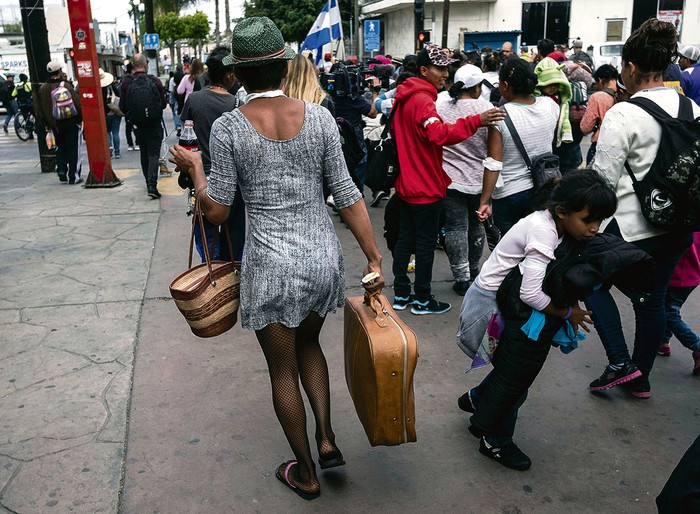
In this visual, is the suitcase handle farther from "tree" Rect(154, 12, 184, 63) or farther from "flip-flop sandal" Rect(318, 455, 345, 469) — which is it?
"tree" Rect(154, 12, 184, 63)

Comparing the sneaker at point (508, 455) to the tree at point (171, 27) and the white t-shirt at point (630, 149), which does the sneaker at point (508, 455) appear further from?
the tree at point (171, 27)

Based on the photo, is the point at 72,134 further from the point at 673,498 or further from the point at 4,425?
the point at 673,498

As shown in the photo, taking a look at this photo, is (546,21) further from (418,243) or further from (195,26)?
(418,243)

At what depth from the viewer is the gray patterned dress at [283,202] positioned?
8.58 ft

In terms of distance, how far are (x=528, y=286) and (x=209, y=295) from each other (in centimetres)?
129

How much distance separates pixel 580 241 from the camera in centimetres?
292

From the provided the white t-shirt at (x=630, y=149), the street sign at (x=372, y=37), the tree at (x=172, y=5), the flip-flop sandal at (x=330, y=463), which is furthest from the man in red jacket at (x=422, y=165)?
the tree at (x=172, y=5)

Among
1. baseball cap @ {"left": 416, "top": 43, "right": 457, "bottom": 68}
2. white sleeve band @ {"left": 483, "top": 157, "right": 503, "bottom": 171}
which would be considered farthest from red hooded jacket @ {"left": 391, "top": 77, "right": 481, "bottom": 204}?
white sleeve band @ {"left": 483, "top": 157, "right": 503, "bottom": 171}

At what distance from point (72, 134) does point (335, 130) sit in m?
8.67

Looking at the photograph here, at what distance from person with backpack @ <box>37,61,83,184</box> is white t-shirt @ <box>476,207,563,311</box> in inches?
338

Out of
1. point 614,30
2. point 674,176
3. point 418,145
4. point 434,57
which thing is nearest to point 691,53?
point 434,57

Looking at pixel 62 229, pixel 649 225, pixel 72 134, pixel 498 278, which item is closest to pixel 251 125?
pixel 498 278

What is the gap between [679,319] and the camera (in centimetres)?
413

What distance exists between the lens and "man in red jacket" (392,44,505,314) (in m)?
4.60
